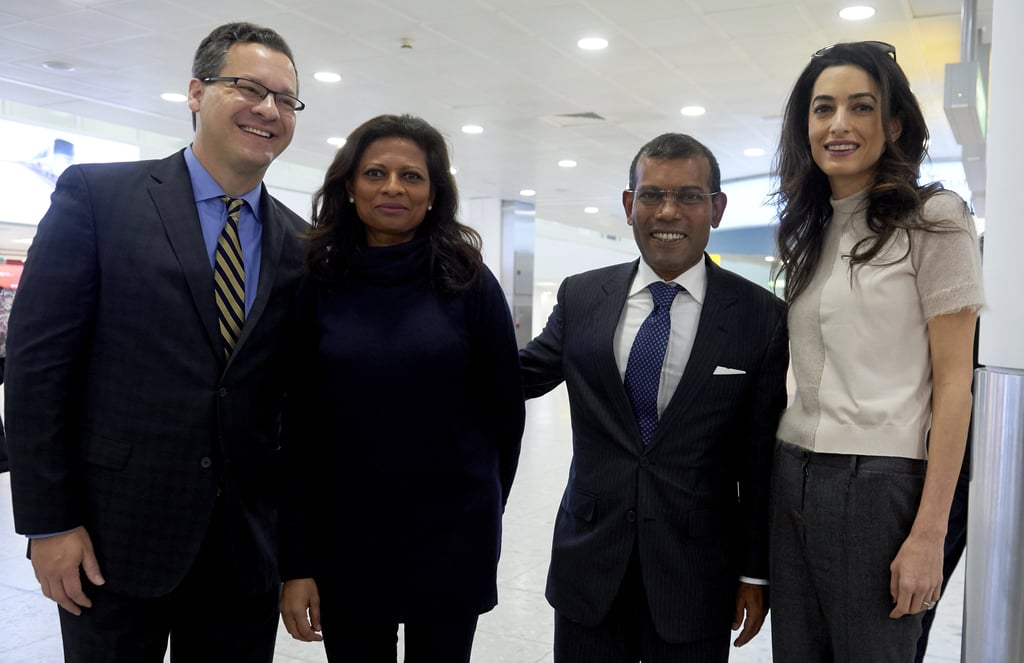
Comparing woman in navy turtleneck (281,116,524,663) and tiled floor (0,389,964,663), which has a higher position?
woman in navy turtleneck (281,116,524,663)

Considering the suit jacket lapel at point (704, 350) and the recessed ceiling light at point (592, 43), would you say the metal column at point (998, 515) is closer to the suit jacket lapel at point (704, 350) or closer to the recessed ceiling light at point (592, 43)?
the suit jacket lapel at point (704, 350)

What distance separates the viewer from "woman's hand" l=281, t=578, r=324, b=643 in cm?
202

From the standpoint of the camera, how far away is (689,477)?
198cm

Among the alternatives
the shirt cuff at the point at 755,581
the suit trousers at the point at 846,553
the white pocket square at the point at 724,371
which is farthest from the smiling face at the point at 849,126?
the shirt cuff at the point at 755,581

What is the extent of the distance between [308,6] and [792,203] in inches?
227

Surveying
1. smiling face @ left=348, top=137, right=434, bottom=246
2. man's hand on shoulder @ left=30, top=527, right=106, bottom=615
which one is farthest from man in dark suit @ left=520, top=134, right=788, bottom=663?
man's hand on shoulder @ left=30, top=527, right=106, bottom=615

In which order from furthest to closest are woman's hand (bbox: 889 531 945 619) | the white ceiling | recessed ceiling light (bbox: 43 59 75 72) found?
1. recessed ceiling light (bbox: 43 59 75 72)
2. the white ceiling
3. woman's hand (bbox: 889 531 945 619)

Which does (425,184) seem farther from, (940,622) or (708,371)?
(940,622)

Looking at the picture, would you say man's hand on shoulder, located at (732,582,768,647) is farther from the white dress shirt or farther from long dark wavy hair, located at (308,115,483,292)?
long dark wavy hair, located at (308,115,483,292)

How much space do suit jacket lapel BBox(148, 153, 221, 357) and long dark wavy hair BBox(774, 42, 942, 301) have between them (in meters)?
1.33

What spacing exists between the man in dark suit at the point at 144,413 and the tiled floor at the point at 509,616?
1.75 metres

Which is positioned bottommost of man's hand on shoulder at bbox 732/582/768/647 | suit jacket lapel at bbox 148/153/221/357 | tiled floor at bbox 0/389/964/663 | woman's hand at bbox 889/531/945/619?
tiled floor at bbox 0/389/964/663

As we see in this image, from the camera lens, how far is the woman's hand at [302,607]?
79.6 inches

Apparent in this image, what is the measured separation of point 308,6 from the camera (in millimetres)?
6863
